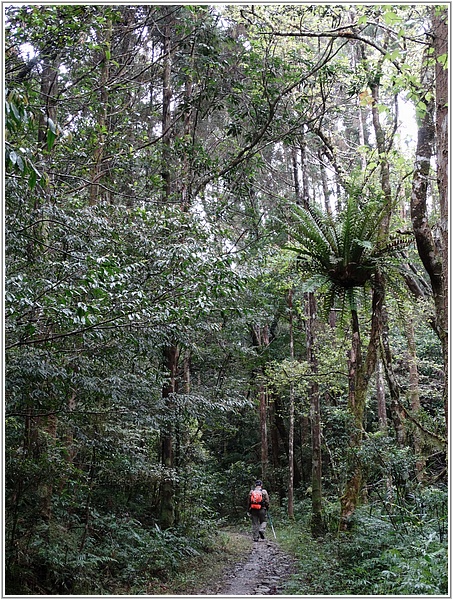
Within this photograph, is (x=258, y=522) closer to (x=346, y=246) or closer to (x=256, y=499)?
(x=256, y=499)

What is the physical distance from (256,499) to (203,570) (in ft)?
9.40

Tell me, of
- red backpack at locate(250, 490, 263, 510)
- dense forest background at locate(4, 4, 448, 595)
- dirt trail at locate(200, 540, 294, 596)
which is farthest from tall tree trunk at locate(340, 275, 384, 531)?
red backpack at locate(250, 490, 263, 510)

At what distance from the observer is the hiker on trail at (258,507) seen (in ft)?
34.7

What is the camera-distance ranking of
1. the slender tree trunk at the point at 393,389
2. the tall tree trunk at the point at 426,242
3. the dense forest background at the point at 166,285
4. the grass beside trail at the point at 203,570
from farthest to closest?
1. the slender tree trunk at the point at 393,389
2. the grass beside trail at the point at 203,570
3. the tall tree trunk at the point at 426,242
4. the dense forest background at the point at 166,285

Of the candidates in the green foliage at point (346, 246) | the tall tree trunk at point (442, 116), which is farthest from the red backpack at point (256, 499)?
the tall tree trunk at point (442, 116)

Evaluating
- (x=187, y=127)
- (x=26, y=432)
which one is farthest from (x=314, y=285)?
(x=187, y=127)

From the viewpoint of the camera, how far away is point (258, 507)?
10633 mm

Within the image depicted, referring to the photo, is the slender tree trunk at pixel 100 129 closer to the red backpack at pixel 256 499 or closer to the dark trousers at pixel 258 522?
the red backpack at pixel 256 499

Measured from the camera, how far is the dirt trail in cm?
658

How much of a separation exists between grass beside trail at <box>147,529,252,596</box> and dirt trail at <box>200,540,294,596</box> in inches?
6.8

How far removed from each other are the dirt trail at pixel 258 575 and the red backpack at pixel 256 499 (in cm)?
84

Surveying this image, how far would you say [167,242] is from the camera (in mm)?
6703

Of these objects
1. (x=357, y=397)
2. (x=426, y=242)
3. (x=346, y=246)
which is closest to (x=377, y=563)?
(x=357, y=397)

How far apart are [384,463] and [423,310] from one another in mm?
3816
